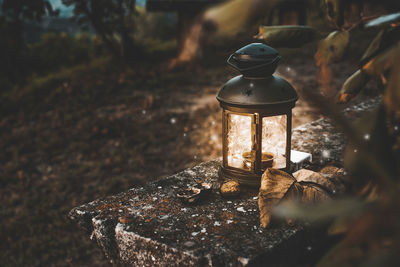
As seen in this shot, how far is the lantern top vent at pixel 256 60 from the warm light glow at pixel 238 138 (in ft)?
0.82

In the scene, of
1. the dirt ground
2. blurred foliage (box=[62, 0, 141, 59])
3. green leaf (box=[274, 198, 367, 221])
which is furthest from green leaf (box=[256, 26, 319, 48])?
blurred foliage (box=[62, 0, 141, 59])

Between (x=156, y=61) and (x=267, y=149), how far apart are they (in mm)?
6698

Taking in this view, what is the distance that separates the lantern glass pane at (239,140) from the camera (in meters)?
1.94

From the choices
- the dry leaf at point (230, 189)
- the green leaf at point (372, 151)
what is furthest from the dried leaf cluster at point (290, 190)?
the green leaf at point (372, 151)

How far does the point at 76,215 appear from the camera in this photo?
174cm

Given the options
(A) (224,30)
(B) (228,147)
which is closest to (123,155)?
(B) (228,147)

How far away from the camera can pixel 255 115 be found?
177 centimetres

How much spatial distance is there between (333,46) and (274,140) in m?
0.84

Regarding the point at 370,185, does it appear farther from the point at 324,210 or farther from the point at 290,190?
the point at 290,190

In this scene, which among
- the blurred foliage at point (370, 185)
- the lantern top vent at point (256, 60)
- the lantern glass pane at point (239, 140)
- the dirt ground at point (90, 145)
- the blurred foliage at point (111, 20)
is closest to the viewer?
the blurred foliage at point (370, 185)

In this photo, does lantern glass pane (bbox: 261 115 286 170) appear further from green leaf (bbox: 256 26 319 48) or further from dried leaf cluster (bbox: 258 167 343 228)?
green leaf (bbox: 256 26 319 48)

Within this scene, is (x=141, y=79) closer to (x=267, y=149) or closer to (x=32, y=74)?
(x=32, y=74)

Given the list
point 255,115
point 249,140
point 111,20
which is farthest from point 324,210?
point 111,20

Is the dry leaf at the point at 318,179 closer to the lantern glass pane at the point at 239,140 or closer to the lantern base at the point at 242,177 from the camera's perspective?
the lantern base at the point at 242,177
